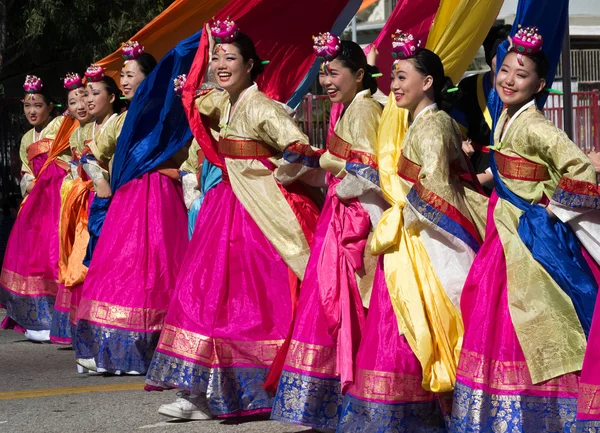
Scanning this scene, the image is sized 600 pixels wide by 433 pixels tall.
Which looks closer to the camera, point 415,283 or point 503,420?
point 503,420

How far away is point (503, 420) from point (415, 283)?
73 centimetres

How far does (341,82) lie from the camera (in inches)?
236

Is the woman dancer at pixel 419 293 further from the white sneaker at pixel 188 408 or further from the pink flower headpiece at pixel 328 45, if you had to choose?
the white sneaker at pixel 188 408

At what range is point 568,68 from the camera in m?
5.83

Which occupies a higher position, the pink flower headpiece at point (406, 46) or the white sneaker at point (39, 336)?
the pink flower headpiece at point (406, 46)

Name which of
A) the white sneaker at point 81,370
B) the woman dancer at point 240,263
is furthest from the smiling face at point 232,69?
the white sneaker at point 81,370

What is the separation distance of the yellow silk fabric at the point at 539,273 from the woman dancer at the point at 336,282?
81 centimetres

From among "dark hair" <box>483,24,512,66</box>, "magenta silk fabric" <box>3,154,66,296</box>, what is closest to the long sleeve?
"dark hair" <box>483,24,512,66</box>

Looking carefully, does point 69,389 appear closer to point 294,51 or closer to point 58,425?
point 58,425

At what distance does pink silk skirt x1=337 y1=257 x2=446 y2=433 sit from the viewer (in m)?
5.00

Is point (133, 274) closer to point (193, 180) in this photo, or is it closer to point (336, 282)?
point (193, 180)

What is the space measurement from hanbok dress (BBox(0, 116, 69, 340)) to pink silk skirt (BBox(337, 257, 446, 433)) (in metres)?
4.65

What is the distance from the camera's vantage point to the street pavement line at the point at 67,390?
6.97 meters

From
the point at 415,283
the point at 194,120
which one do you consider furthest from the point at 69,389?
the point at 415,283
